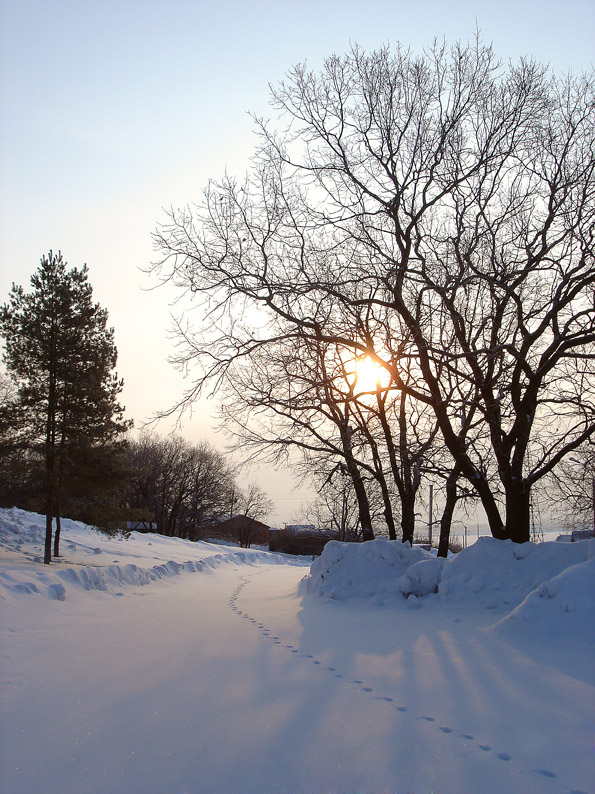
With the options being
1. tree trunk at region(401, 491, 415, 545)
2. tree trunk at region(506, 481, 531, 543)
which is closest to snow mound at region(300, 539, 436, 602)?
tree trunk at region(506, 481, 531, 543)

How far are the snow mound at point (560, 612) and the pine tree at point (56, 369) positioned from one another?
14897 millimetres

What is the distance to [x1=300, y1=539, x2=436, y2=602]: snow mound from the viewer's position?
12.0 m

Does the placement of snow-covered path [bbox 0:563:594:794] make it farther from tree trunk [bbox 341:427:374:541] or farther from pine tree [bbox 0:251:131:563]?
pine tree [bbox 0:251:131:563]

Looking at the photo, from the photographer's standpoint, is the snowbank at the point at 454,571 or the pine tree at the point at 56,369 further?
the pine tree at the point at 56,369

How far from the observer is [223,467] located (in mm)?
68750

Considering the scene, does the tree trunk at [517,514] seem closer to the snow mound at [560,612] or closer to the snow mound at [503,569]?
the snow mound at [503,569]

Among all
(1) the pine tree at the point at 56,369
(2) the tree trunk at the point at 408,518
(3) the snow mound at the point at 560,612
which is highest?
(1) the pine tree at the point at 56,369

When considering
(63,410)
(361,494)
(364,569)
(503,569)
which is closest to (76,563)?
(63,410)

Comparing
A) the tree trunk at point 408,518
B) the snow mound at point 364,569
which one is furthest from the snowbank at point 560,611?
the tree trunk at point 408,518

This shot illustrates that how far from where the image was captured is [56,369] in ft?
62.0

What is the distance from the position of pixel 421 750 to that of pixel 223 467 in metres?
65.9

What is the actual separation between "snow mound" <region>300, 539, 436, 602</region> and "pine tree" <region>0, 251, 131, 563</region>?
9.58 m

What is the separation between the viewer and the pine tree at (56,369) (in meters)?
18.7

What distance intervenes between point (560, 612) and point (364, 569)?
5642 millimetres
